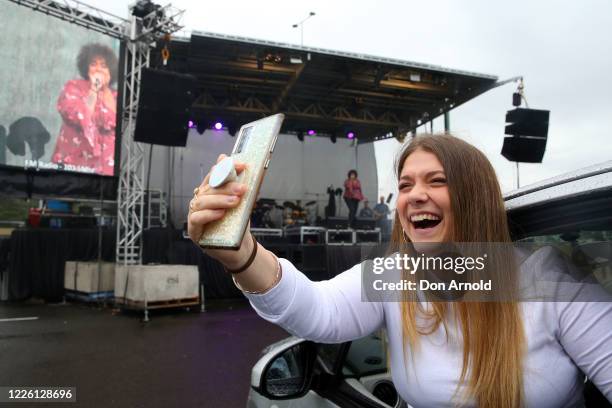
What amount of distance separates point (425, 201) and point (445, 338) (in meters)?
0.36

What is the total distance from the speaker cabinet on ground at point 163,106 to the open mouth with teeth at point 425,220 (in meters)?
7.49

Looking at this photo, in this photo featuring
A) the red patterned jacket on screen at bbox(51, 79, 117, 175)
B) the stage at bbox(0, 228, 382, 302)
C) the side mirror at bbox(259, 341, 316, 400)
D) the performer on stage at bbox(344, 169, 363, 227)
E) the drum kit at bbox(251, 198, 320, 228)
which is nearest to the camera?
the side mirror at bbox(259, 341, 316, 400)

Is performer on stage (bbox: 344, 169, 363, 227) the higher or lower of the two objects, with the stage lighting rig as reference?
lower

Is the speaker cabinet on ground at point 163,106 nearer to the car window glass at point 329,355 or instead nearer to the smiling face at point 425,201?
the car window glass at point 329,355

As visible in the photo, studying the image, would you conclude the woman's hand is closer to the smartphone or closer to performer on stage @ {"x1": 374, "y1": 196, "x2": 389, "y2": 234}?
the smartphone

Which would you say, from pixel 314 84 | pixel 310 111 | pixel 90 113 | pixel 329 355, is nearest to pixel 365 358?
pixel 329 355

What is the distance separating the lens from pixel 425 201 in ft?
3.70

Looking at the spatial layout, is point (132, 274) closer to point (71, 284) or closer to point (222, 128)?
point (71, 284)

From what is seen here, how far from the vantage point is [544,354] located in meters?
0.98

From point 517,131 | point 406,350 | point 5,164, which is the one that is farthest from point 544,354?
point 5,164

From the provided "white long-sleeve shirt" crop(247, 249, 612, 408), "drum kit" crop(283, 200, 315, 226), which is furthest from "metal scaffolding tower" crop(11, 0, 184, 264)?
"white long-sleeve shirt" crop(247, 249, 612, 408)

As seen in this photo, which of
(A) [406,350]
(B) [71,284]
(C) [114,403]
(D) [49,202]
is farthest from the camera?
(D) [49,202]

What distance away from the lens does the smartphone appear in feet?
2.66

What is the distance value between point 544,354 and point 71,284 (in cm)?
1055
